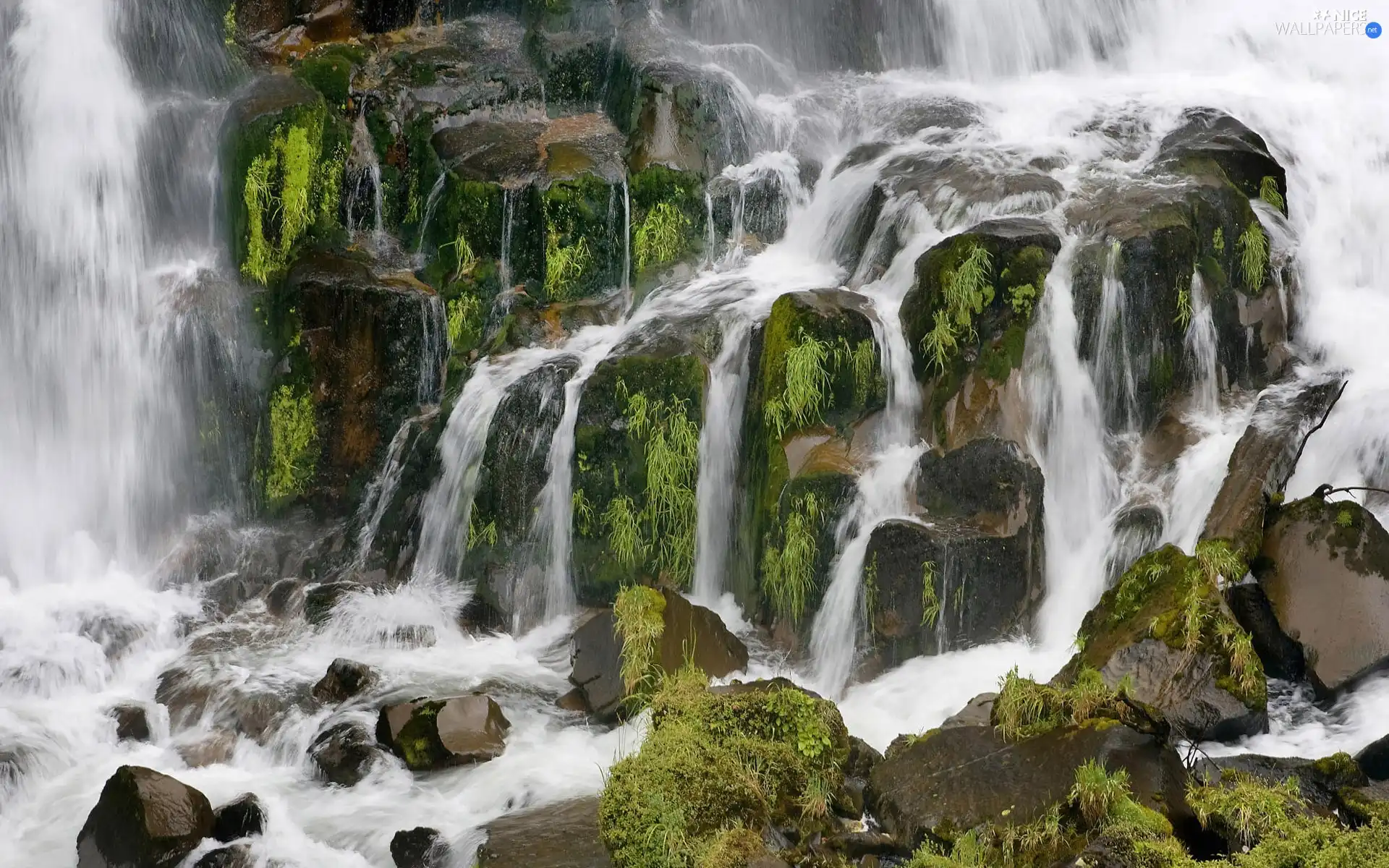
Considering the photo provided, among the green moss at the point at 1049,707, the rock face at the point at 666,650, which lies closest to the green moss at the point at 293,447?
the rock face at the point at 666,650

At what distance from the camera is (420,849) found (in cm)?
730

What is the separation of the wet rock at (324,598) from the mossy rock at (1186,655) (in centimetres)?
629

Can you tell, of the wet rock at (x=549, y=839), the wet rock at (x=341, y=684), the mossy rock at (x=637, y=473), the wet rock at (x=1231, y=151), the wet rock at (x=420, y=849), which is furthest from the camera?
the wet rock at (x=1231, y=151)

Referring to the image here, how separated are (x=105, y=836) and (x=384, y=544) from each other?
4.64 metres

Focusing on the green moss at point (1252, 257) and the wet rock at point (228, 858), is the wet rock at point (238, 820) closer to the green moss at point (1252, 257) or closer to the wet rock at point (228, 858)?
the wet rock at point (228, 858)

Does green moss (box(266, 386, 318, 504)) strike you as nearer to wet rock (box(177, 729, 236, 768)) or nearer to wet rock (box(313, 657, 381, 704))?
wet rock (box(313, 657, 381, 704))

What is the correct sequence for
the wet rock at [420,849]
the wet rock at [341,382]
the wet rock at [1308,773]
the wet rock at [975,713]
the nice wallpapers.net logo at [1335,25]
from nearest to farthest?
the wet rock at [1308,773], the wet rock at [420,849], the wet rock at [975,713], the wet rock at [341,382], the nice wallpapers.net logo at [1335,25]

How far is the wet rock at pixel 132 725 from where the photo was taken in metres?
9.17

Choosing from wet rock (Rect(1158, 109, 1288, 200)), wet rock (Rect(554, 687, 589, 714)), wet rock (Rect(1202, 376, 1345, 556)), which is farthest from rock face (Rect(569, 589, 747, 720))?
wet rock (Rect(1158, 109, 1288, 200))

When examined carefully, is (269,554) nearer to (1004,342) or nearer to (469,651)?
(469,651)

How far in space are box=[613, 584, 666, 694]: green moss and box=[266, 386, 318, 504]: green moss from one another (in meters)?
5.10

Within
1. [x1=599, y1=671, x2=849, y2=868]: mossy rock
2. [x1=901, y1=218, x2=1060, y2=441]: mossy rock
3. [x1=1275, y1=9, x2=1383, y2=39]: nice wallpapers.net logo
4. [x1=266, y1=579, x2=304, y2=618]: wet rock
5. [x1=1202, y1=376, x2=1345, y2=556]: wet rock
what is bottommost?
[x1=266, y1=579, x2=304, y2=618]: wet rock

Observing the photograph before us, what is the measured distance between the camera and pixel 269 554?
1219 centimetres

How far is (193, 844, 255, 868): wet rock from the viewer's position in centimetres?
736
